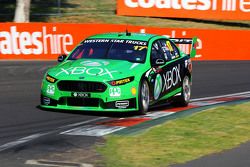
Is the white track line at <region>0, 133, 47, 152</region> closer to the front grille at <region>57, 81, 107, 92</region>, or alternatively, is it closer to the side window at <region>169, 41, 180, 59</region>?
the front grille at <region>57, 81, 107, 92</region>

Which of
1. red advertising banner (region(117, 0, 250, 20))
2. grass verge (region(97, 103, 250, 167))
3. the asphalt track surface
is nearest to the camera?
grass verge (region(97, 103, 250, 167))

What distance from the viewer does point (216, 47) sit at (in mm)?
26875

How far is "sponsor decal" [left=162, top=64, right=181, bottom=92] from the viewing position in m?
12.4

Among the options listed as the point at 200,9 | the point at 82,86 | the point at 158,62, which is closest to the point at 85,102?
the point at 82,86

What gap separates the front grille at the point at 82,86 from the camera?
11031 mm

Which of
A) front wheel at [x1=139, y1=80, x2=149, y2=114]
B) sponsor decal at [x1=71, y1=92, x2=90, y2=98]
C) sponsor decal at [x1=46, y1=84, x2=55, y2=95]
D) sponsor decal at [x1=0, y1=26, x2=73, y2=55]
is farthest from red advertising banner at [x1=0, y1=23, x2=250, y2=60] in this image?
sponsor decal at [x1=71, y1=92, x2=90, y2=98]

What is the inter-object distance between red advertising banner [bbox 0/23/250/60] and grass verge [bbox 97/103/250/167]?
14347 mm

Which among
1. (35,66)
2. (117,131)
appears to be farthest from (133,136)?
(35,66)

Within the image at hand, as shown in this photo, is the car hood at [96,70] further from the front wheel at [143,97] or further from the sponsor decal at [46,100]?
the sponsor decal at [46,100]

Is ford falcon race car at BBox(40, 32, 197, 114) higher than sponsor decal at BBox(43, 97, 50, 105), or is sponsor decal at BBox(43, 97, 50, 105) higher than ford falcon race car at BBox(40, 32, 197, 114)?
ford falcon race car at BBox(40, 32, 197, 114)

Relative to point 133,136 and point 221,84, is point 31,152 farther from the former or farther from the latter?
point 221,84

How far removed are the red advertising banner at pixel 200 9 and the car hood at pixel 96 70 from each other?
23433 mm

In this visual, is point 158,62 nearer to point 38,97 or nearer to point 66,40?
point 38,97

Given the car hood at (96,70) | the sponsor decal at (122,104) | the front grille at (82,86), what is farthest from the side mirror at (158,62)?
the front grille at (82,86)
